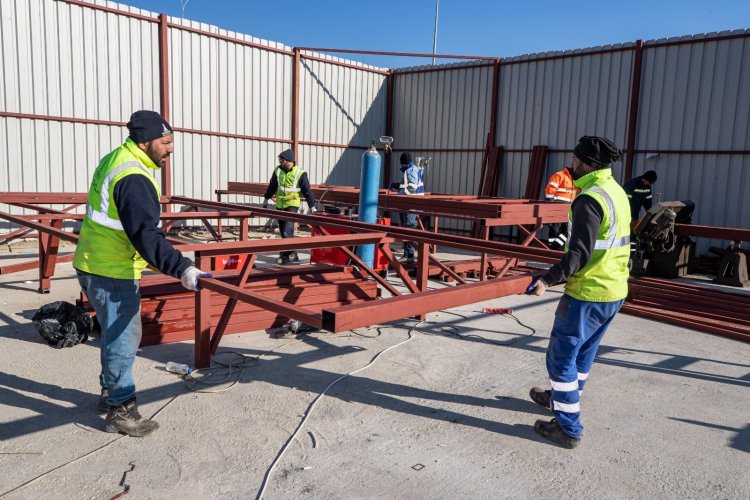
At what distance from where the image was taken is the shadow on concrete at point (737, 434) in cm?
368

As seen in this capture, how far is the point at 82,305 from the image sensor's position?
5309 mm

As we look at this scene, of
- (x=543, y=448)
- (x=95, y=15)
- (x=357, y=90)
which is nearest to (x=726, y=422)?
(x=543, y=448)

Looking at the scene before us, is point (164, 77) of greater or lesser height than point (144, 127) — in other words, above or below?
above

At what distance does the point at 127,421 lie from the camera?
348cm

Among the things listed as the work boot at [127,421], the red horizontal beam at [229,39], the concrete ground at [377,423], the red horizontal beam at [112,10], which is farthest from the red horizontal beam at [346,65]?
the work boot at [127,421]

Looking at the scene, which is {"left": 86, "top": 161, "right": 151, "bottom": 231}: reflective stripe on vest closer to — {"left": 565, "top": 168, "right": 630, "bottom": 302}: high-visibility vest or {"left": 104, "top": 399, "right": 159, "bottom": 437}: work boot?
{"left": 104, "top": 399, "right": 159, "bottom": 437}: work boot

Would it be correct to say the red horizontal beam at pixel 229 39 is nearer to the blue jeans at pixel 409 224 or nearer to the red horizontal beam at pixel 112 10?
the red horizontal beam at pixel 112 10

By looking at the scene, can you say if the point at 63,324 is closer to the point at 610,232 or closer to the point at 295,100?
the point at 610,232

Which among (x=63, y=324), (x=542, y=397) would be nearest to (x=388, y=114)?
(x=63, y=324)

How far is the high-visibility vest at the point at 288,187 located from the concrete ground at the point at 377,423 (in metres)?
4.35

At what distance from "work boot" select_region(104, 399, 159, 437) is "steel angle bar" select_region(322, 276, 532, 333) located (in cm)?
153

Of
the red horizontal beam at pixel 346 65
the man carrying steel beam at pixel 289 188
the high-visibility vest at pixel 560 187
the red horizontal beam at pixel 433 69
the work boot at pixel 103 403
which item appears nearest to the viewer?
the work boot at pixel 103 403

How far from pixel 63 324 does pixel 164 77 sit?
32.1ft

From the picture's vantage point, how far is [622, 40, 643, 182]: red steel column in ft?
42.4
